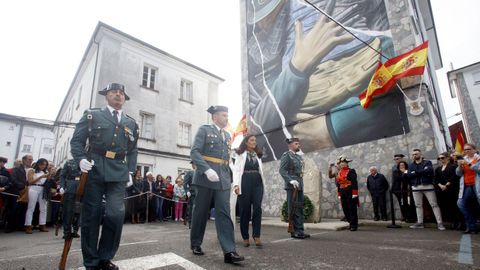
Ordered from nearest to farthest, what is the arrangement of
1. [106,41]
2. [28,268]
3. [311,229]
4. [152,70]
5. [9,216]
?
[28,268], [311,229], [9,216], [106,41], [152,70]

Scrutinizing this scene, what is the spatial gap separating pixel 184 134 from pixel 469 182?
17.1 m

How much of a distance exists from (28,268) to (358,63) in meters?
11.0

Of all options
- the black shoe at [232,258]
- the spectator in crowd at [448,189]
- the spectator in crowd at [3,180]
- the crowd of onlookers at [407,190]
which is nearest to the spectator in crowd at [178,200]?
the crowd of onlookers at [407,190]

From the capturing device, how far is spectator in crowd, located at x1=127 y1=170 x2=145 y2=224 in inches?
441

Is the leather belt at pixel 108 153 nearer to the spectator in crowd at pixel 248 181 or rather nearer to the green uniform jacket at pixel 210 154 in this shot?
the green uniform jacket at pixel 210 154

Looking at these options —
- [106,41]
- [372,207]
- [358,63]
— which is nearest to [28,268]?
[372,207]

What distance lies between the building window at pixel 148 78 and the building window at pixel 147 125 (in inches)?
81.1

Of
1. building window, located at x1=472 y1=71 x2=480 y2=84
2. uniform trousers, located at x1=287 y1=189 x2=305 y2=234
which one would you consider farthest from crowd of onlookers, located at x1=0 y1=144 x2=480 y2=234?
building window, located at x1=472 y1=71 x2=480 y2=84

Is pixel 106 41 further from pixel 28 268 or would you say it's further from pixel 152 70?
pixel 28 268

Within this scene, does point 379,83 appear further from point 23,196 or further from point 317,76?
point 23,196

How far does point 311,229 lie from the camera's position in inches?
284

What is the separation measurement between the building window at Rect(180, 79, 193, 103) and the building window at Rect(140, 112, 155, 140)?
3.37 meters

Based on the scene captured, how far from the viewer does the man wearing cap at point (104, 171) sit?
286 cm

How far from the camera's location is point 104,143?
10.2 ft
